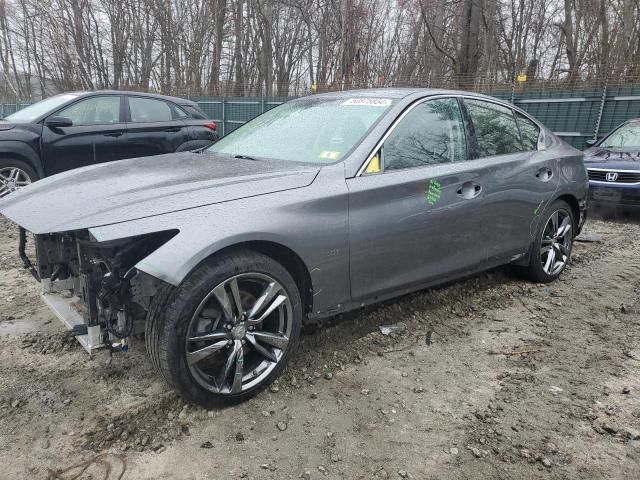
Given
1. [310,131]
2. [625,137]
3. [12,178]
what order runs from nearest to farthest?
1. [310,131]
2. [12,178]
3. [625,137]

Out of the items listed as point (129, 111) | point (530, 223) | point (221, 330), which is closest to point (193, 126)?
point (129, 111)

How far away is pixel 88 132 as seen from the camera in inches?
273

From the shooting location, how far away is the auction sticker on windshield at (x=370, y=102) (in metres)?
3.35

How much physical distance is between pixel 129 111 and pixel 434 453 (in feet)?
22.0

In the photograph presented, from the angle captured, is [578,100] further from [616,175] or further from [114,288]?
[114,288]

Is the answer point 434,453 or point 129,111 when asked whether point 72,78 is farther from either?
point 434,453

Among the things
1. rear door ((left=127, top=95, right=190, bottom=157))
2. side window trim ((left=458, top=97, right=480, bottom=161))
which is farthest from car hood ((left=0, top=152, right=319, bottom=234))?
rear door ((left=127, top=95, right=190, bottom=157))

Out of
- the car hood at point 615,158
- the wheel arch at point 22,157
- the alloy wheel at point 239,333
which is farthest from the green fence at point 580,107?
the alloy wheel at point 239,333

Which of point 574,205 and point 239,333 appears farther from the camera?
point 574,205

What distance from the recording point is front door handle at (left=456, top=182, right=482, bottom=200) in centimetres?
348

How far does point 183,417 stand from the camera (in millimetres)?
2506

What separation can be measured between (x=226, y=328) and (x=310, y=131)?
60.5 inches

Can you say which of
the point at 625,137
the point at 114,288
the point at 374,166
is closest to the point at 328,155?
the point at 374,166

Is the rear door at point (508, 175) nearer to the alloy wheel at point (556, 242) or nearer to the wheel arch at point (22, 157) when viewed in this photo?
the alloy wheel at point (556, 242)
